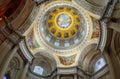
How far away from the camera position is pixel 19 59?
1711 centimetres

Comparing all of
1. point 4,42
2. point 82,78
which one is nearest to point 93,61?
point 82,78

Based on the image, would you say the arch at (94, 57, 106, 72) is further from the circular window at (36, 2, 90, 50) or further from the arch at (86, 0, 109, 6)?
the arch at (86, 0, 109, 6)

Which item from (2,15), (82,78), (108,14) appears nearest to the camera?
(108,14)

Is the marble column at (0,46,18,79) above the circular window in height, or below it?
below

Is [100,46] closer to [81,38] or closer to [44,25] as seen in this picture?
[81,38]

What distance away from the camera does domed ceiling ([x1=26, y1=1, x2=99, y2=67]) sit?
2000 centimetres

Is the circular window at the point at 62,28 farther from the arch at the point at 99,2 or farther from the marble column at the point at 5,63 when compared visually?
the marble column at the point at 5,63

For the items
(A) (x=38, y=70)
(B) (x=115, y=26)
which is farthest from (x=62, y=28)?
(B) (x=115, y=26)

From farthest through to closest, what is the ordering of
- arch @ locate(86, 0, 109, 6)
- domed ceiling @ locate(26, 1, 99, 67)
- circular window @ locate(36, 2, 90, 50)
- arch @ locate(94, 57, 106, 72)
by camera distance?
1. circular window @ locate(36, 2, 90, 50)
2. domed ceiling @ locate(26, 1, 99, 67)
3. arch @ locate(94, 57, 106, 72)
4. arch @ locate(86, 0, 109, 6)

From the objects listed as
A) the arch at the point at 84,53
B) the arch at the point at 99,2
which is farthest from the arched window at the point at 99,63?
the arch at the point at 99,2

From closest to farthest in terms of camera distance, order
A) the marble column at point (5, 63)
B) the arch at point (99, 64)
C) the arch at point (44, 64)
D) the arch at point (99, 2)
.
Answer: the marble column at point (5, 63) < the arch at point (99, 2) < the arch at point (99, 64) < the arch at point (44, 64)

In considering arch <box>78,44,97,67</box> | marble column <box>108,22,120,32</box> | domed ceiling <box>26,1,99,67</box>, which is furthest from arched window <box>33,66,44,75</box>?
marble column <box>108,22,120,32</box>

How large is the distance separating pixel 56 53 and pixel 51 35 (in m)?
3.74

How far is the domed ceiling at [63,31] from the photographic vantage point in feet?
65.6
